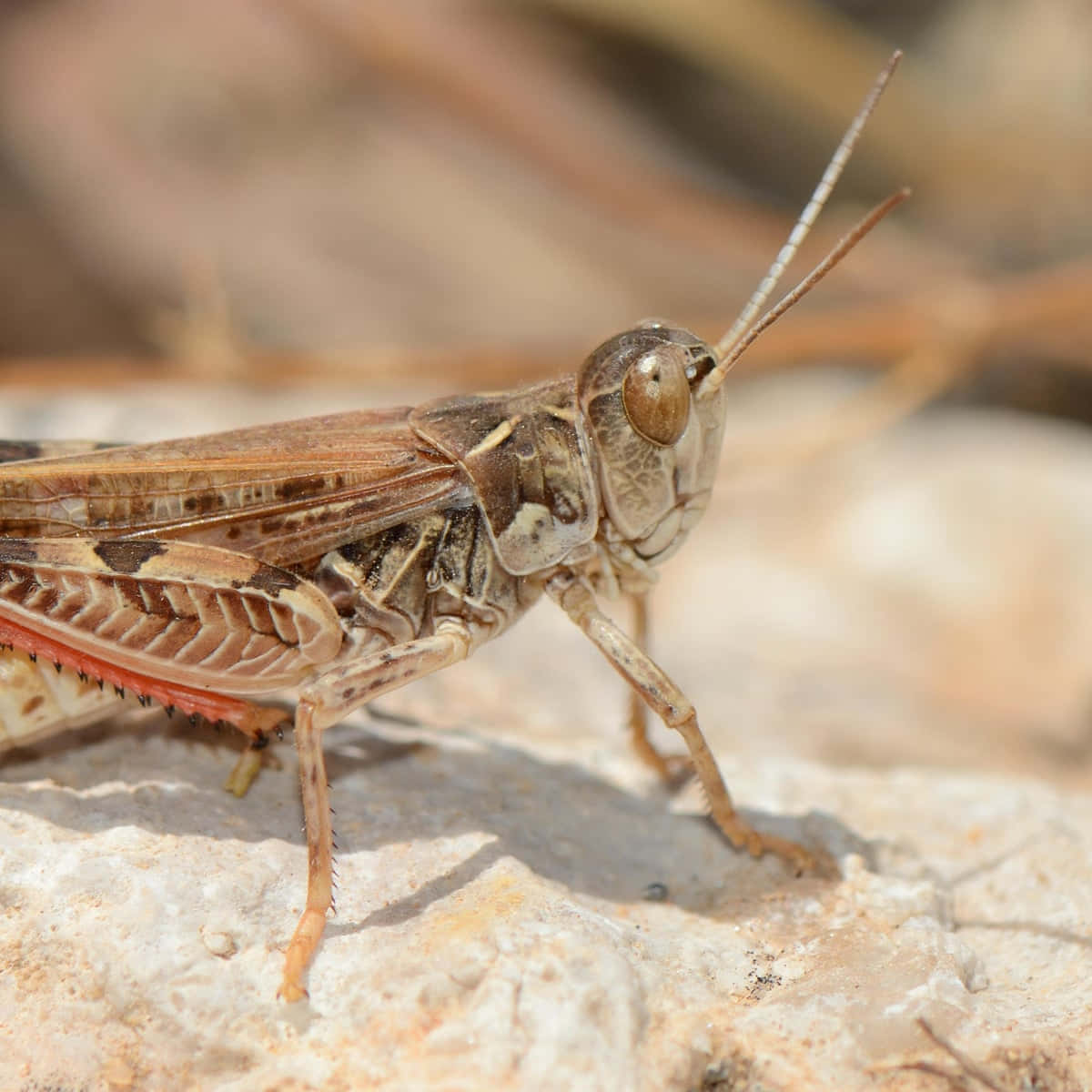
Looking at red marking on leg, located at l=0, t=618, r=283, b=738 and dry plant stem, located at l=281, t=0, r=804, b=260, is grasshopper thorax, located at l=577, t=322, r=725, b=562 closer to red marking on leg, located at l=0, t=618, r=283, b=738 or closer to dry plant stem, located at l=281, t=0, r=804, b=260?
red marking on leg, located at l=0, t=618, r=283, b=738

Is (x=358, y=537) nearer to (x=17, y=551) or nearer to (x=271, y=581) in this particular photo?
(x=271, y=581)

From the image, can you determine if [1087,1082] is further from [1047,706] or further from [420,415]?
[1047,706]

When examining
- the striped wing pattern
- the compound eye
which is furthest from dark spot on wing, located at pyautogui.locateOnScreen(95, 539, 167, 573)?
the compound eye

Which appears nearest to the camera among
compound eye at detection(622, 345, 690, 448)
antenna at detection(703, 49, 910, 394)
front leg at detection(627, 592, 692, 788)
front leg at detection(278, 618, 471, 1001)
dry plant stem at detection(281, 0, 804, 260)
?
front leg at detection(278, 618, 471, 1001)

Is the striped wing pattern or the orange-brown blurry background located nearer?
the striped wing pattern

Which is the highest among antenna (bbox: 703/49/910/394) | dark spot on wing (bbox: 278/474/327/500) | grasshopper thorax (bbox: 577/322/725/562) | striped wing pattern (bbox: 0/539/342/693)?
antenna (bbox: 703/49/910/394)

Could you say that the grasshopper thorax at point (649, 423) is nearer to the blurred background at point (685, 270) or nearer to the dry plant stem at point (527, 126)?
the blurred background at point (685, 270)

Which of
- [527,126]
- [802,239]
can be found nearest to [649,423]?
[802,239]
